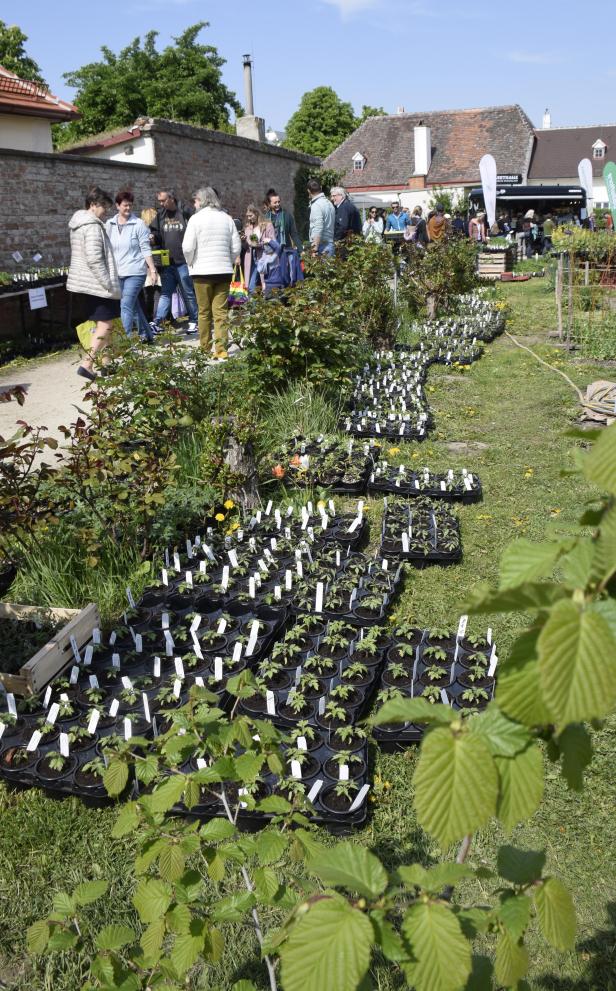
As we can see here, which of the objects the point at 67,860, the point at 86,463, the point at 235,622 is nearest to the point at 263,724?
the point at 67,860

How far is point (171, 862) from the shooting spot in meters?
1.42

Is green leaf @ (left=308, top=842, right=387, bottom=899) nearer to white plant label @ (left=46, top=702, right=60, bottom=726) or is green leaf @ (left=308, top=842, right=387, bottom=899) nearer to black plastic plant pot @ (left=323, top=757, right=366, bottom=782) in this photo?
black plastic plant pot @ (left=323, top=757, right=366, bottom=782)

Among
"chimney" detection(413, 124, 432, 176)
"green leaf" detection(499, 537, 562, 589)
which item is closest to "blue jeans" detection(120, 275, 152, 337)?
"green leaf" detection(499, 537, 562, 589)

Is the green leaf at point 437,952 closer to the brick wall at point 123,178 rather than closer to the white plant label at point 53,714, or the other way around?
the white plant label at point 53,714

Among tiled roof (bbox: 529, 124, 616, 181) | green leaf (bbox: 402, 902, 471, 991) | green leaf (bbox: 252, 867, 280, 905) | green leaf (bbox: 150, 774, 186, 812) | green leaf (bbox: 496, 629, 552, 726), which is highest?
tiled roof (bbox: 529, 124, 616, 181)

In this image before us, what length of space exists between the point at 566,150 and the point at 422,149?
9.79m

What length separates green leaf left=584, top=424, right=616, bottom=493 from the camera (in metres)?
0.73

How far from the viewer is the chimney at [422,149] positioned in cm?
4244

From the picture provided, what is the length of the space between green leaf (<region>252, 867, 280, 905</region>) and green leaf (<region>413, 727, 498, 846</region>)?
70 cm

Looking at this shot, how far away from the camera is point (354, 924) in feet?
2.84

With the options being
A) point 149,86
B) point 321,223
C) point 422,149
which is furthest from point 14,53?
point 321,223

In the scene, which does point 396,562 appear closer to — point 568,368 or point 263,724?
point 263,724

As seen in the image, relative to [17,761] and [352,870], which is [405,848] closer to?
[17,761]

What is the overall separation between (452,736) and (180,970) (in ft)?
2.76
